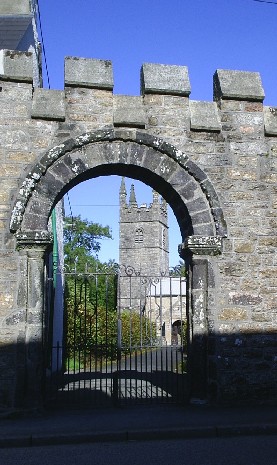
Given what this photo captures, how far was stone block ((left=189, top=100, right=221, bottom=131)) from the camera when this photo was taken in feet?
25.4

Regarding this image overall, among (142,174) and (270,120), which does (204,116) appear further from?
(142,174)

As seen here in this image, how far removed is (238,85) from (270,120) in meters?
0.68

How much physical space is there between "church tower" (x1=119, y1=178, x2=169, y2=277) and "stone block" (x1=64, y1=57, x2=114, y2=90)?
168ft

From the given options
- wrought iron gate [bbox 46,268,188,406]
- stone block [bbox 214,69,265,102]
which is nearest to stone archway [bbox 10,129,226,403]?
wrought iron gate [bbox 46,268,188,406]

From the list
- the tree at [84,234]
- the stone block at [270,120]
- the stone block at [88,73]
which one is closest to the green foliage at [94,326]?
the stone block at [88,73]

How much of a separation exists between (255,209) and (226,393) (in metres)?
2.52

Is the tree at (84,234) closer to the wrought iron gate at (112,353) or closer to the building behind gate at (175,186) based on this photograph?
the wrought iron gate at (112,353)

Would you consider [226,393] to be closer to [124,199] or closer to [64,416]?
[64,416]

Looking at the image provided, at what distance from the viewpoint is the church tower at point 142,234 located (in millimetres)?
59500

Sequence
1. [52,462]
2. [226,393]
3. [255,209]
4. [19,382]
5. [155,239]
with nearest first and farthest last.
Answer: [52,462] < [19,382] < [226,393] < [255,209] < [155,239]

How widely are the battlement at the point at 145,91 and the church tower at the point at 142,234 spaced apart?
2006 inches

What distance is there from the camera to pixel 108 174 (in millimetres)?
7992

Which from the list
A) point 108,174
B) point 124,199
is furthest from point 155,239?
point 108,174

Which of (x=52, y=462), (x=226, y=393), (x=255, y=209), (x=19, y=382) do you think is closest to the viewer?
(x=52, y=462)
